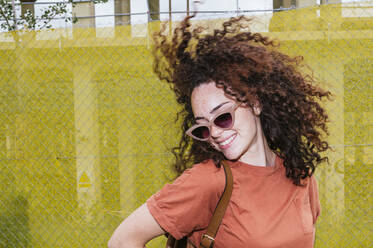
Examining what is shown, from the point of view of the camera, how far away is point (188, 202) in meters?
1.18

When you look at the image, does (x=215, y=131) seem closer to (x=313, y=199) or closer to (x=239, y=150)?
(x=239, y=150)

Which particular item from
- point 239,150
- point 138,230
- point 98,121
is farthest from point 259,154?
point 98,121

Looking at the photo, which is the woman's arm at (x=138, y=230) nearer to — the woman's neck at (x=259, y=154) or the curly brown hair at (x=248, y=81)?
the curly brown hair at (x=248, y=81)

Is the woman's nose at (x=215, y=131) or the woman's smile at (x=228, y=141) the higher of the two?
the woman's nose at (x=215, y=131)

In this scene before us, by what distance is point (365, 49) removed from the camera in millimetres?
3332

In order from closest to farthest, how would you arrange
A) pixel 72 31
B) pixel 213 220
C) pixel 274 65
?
1. pixel 213 220
2. pixel 274 65
3. pixel 72 31

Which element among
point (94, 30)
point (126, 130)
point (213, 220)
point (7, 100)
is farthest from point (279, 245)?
point (7, 100)

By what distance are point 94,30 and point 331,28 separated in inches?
96.1

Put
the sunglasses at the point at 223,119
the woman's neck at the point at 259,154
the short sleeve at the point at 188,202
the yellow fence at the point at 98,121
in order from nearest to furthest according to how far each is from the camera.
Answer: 1. the short sleeve at the point at 188,202
2. the sunglasses at the point at 223,119
3. the woman's neck at the point at 259,154
4. the yellow fence at the point at 98,121

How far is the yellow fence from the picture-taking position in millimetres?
3357

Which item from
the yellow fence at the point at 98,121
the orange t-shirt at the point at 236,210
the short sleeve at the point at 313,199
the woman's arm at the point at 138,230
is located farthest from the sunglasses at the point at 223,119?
the yellow fence at the point at 98,121

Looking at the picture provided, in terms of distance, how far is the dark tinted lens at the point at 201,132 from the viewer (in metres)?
1.40

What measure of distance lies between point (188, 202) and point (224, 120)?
0.35 meters

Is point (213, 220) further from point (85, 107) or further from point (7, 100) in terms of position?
point (7, 100)
